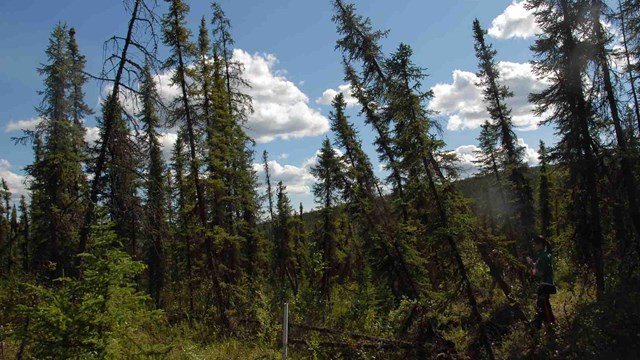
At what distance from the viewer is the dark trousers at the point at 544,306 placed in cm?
1018

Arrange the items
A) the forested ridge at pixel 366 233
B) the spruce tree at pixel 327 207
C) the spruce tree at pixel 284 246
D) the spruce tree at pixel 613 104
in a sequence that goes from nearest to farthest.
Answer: the forested ridge at pixel 366 233
the spruce tree at pixel 613 104
the spruce tree at pixel 327 207
the spruce tree at pixel 284 246

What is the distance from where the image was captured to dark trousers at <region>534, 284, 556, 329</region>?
10180mm

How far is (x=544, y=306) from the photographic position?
10.5m

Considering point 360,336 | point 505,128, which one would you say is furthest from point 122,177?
point 505,128

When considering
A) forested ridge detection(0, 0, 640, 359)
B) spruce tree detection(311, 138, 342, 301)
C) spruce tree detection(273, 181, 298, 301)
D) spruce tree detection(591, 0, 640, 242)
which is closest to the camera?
forested ridge detection(0, 0, 640, 359)

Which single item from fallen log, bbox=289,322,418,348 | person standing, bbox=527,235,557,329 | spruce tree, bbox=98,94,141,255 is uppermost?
spruce tree, bbox=98,94,141,255

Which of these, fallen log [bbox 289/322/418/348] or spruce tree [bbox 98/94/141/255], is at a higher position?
spruce tree [bbox 98/94/141/255]

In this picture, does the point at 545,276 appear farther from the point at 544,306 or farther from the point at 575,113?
the point at 575,113

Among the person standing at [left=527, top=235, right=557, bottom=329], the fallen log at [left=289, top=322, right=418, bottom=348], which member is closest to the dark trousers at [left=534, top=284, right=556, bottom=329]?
the person standing at [left=527, top=235, right=557, bottom=329]

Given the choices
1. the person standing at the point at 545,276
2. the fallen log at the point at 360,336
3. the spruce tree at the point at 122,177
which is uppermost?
the spruce tree at the point at 122,177

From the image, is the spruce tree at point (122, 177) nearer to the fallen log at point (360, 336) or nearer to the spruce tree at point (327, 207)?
the fallen log at point (360, 336)

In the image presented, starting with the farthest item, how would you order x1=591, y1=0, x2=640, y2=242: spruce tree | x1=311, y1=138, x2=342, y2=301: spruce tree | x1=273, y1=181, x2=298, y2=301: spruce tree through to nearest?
x1=273, y1=181, x2=298, y2=301: spruce tree < x1=311, y1=138, x2=342, y2=301: spruce tree < x1=591, y1=0, x2=640, y2=242: spruce tree

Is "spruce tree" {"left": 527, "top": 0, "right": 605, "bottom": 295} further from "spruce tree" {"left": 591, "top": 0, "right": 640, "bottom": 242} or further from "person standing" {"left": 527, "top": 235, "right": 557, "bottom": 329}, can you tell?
"person standing" {"left": 527, "top": 235, "right": 557, "bottom": 329}

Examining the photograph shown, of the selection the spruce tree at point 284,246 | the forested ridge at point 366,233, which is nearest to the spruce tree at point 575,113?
the forested ridge at point 366,233
